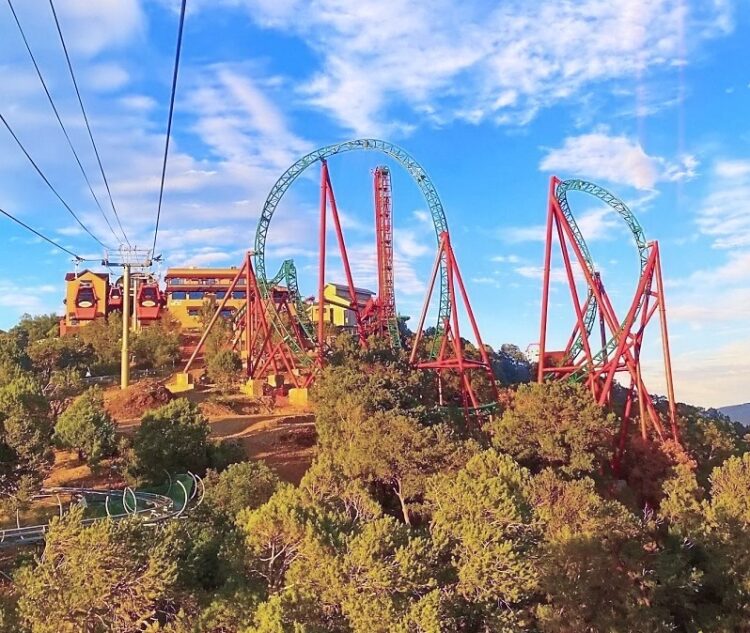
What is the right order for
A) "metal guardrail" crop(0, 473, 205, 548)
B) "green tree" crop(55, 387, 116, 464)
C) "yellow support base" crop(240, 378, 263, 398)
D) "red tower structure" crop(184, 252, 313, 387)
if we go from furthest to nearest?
"yellow support base" crop(240, 378, 263, 398) < "red tower structure" crop(184, 252, 313, 387) < "green tree" crop(55, 387, 116, 464) < "metal guardrail" crop(0, 473, 205, 548)

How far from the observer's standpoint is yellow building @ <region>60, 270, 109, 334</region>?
6031cm

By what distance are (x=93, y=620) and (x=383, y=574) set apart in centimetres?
457

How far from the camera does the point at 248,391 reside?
3525 centimetres

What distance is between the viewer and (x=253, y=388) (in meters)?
35.2

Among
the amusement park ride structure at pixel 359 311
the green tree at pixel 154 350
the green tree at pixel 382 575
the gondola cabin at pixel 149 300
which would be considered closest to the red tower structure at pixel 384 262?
the amusement park ride structure at pixel 359 311

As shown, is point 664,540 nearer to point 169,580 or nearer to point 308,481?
point 308,481

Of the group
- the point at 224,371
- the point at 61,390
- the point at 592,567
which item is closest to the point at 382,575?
the point at 592,567

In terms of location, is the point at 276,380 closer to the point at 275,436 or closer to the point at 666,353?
the point at 275,436

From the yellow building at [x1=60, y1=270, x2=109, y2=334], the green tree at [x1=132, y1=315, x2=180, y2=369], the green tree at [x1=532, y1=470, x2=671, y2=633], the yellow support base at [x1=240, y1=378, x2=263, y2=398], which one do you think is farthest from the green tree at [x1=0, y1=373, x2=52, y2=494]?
the yellow building at [x1=60, y1=270, x2=109, y2=334]

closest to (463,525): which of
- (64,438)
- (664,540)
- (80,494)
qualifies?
(664,540)

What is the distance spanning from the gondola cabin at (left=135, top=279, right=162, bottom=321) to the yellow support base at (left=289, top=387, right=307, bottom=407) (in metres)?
33.1

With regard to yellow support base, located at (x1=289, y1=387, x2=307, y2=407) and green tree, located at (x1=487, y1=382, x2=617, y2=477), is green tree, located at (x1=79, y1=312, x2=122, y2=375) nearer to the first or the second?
yellow support base, located at (x1=289, y1=387, x2=307, y2=407)

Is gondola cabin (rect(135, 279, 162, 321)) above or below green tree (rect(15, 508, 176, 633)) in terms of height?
above

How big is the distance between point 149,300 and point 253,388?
3268 centimetres
